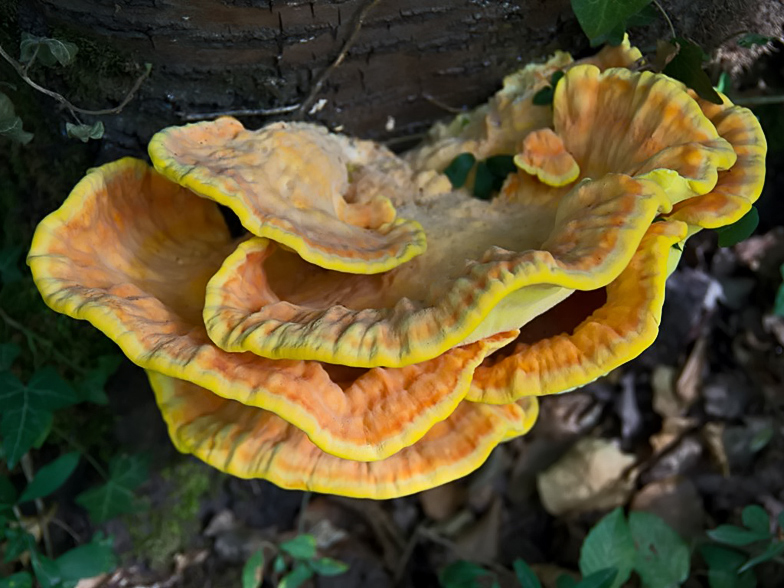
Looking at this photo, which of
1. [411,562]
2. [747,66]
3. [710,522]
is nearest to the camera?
[747,66]

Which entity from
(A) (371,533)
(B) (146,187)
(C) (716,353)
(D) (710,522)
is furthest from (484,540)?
(B) (146,187)

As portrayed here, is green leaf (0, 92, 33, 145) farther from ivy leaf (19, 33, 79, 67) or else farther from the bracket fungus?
the bracket fungus

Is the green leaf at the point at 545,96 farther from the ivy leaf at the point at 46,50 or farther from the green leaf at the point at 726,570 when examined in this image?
the green leaf at the point at 726,570

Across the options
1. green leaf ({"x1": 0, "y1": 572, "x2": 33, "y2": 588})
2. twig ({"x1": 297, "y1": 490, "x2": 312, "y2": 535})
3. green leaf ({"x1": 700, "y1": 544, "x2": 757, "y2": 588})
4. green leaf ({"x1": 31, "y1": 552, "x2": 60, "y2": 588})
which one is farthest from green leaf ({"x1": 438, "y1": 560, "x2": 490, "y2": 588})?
green leaf ({"x1": 0, "y1": 572, "x2": 33, "y2": 588})

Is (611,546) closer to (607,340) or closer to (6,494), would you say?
(607,340)

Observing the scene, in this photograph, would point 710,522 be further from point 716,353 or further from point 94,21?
point 94,21

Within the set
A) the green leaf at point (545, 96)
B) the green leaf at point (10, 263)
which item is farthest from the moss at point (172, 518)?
the green leaf at point (545, 96)
